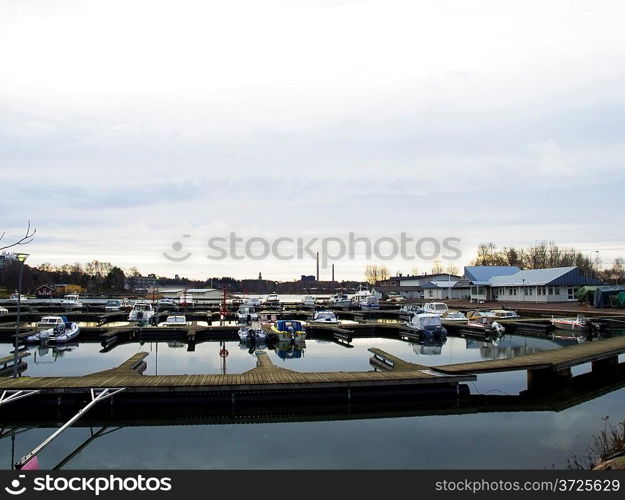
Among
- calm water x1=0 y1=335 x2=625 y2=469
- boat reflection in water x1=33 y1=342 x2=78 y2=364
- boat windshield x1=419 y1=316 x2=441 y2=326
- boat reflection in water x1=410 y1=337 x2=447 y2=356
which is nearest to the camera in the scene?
calm water x1=0 y1=335 x2=625 y2=469

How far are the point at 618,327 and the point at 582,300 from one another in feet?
66.7

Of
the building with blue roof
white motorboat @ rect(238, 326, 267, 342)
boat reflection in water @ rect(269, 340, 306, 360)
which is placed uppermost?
the building with blue roof

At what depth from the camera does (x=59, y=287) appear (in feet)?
462

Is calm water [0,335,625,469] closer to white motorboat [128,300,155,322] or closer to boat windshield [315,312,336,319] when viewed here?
boat windshield [315,312,336,319]

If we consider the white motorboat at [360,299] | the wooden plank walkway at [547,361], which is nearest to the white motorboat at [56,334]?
the wooden plank walkway at [547,361]

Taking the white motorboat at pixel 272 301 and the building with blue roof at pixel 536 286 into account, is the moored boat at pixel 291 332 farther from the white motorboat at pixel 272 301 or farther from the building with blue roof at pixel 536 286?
the white motorboat at pixel 272 301

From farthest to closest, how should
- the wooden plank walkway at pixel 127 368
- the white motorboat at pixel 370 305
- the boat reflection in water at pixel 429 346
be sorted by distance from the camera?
the white motorboat at pixel 370 305
the boat reflection in water at pixel 429 346
the wooden plank walkway at pixel 127 368

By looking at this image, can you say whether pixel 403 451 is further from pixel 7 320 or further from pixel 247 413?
pixel 7 320

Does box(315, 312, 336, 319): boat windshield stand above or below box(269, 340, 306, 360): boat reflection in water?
above

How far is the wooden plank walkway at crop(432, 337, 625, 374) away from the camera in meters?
21.4

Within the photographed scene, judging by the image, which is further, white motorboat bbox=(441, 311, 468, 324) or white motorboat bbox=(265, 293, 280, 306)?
white motorboat bbox=(265, 293, 280, 306)

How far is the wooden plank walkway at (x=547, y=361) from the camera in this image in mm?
21422

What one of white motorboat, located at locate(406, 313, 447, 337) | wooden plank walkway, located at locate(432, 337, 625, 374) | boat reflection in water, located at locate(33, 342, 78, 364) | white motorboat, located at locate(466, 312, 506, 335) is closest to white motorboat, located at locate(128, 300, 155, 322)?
boat reflection in water, located at locate(33, 342, 78, 364)

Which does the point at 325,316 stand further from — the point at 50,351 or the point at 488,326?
the point at 50,351
